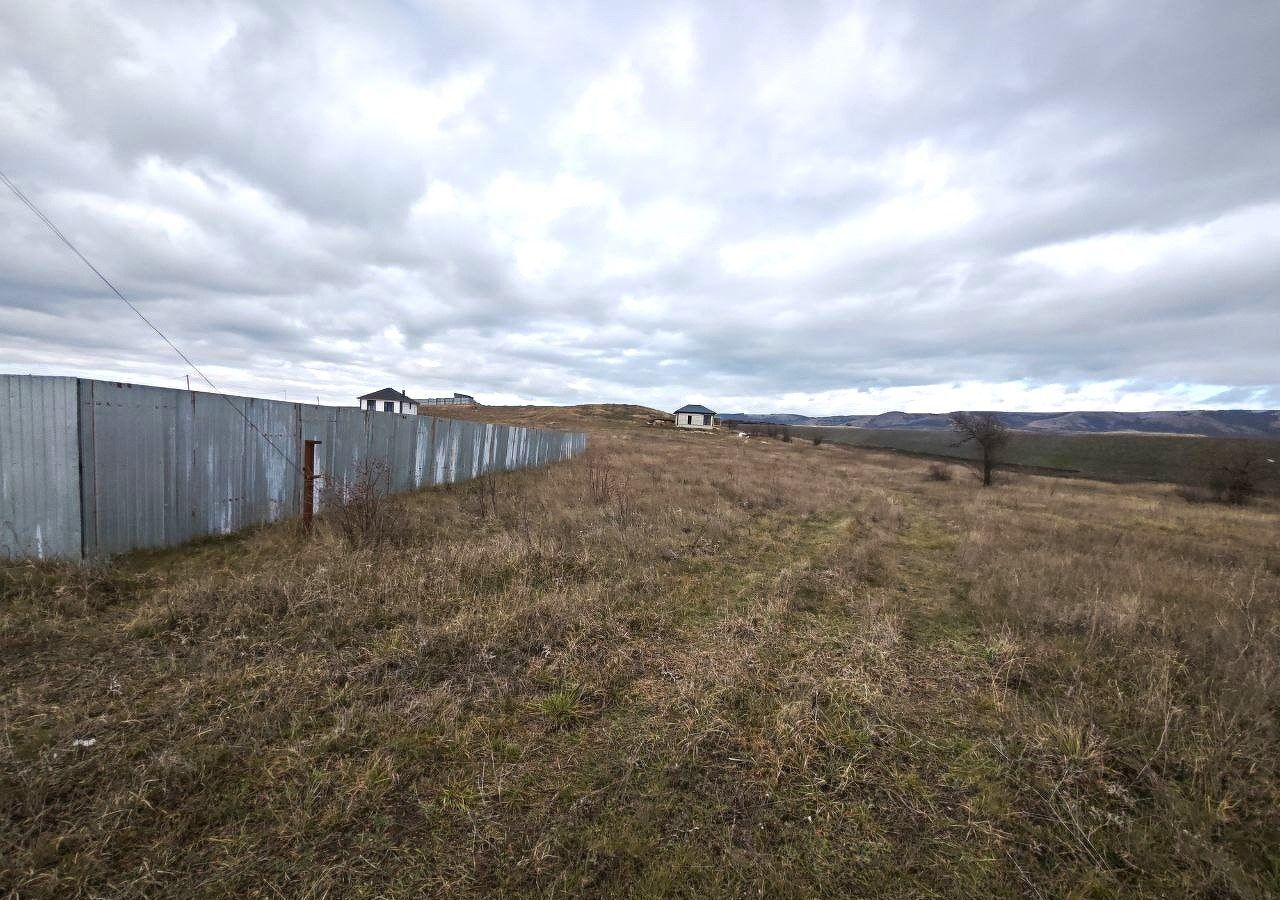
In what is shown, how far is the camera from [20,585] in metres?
4.75

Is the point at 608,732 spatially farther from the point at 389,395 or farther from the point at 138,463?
the point at 389,395

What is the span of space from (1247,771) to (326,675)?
20.3ft

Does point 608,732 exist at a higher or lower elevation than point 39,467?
lower

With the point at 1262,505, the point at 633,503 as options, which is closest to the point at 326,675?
the point at 633,503

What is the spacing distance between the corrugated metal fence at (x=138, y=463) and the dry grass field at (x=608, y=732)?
66 centimetres

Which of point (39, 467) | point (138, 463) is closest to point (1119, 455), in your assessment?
point (138, 463)

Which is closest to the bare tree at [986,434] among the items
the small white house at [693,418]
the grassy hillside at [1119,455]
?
the grassy hillside at [1119,455]

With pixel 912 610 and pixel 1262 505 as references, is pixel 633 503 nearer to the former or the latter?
pixel 912 610

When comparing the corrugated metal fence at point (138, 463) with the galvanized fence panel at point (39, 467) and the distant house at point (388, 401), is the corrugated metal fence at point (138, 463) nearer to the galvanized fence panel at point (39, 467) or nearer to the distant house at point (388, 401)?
the galvanized fence panel at point (39, 467)

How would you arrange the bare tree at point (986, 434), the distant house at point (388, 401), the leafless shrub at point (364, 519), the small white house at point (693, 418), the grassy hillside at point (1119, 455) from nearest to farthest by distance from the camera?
1. the leafless shrub at point (364, 519)
2. the bare tree at point (986, 434)
3. the grassy hillside at point (1119, 455)
4. the distant house at point (388, 401)
5. the small white house at point (693, 418)

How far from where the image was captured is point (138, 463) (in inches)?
249

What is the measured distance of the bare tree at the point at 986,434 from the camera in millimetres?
25859

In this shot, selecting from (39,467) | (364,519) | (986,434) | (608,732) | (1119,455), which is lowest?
(608,732)

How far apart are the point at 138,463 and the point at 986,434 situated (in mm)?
32094
